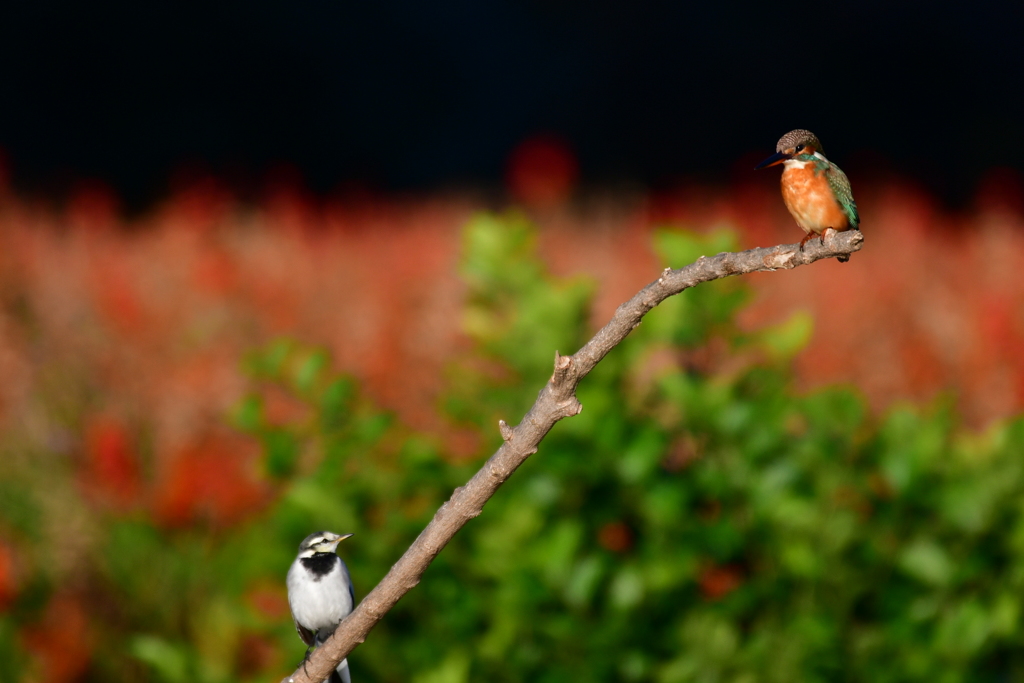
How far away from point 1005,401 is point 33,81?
1195cm

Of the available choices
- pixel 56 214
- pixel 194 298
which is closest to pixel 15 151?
pixel 56 214

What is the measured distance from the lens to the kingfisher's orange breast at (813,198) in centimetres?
89

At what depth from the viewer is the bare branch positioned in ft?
2.38

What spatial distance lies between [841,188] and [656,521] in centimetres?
156

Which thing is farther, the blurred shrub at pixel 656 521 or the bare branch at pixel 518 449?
the blurred shrub at pixel 656 521

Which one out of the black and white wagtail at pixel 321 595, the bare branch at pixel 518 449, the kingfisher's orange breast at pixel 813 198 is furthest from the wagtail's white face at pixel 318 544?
the kingfisher's orange breast at pixel 813 198

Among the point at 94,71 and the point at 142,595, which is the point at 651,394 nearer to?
the point at 142,595

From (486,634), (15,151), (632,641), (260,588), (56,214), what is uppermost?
(15,151)

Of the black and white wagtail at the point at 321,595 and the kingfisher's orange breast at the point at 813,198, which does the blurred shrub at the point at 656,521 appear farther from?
the kingfisher's orange breast at the point at 813,198

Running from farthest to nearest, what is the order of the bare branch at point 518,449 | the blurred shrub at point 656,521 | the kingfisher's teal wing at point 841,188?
the blurred shrub at point 656,521, the kingfisher's teal wing at point 841,188, the bare branch at point 518,449

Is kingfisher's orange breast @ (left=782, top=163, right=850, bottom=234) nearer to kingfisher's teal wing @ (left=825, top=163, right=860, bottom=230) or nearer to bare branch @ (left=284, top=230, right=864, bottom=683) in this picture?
kingfisher's teal wing @ (left=825, top=163, right=860, bottom=230)

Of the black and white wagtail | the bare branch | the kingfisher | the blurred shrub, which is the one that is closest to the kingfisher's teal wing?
the kingfisher

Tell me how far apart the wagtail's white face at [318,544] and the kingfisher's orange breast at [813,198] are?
2.22 feet

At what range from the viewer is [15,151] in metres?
11.8
